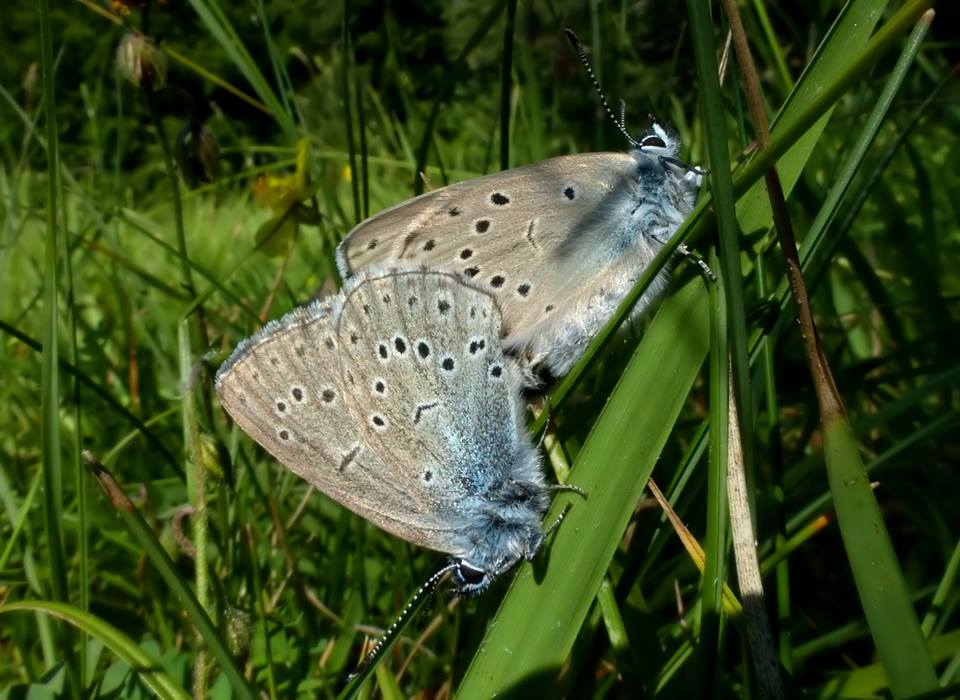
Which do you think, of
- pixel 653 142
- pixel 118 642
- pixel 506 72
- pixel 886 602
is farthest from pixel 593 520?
pixel 653 142

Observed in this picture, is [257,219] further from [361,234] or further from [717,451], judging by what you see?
[717,451]

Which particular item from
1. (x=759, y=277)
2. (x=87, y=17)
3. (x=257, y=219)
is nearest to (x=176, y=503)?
(x=759, y=277)

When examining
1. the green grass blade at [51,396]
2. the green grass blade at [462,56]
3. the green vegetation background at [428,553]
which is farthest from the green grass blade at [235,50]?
the green grass blade at [51,396]

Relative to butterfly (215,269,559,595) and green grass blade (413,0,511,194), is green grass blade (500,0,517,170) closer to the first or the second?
green grass blade (413,0,511,194)

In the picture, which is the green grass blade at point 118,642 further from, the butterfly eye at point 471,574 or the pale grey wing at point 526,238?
the pale grey wing at point 526,238

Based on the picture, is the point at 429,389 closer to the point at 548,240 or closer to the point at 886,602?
the point at 548,240

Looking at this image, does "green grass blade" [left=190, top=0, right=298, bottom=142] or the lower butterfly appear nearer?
the lower butterfly

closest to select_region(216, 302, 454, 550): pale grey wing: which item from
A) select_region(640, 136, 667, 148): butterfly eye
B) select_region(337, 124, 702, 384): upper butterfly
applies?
select_region(337, 124, 702, 384): upper butterfly
